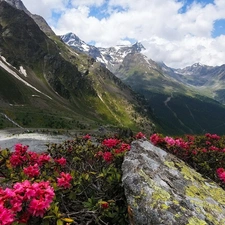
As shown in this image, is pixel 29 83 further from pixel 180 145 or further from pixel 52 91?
pixel 180 145

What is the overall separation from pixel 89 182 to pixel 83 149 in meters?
3.47

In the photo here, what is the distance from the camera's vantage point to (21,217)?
6.25 meters

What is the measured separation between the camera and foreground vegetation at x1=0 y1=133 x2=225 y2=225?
6207mm

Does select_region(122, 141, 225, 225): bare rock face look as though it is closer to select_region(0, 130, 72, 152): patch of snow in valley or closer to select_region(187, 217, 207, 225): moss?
select_region(187, 217, 207, 225): moss

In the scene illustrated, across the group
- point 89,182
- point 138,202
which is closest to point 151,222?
point 138,202

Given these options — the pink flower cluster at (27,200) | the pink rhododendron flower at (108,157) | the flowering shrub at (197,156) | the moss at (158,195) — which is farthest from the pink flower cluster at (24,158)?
the flowering shrub at (197,156)

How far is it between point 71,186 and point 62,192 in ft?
0.91

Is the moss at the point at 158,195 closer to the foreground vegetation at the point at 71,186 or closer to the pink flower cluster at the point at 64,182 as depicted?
the foreground vegetation at the point at 71,186

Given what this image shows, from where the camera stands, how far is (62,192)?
24.9 feet

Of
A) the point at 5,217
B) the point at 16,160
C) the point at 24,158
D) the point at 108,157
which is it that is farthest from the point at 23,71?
the point at 5,217

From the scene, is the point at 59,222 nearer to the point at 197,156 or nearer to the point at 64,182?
the point at 64,182

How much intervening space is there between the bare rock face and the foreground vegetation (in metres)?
0.59

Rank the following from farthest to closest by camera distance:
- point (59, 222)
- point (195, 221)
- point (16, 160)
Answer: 1. point (16, 160)
2. point (195, 221)
3. point (59, 222)

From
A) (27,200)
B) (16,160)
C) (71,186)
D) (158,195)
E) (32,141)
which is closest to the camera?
(27,200)
